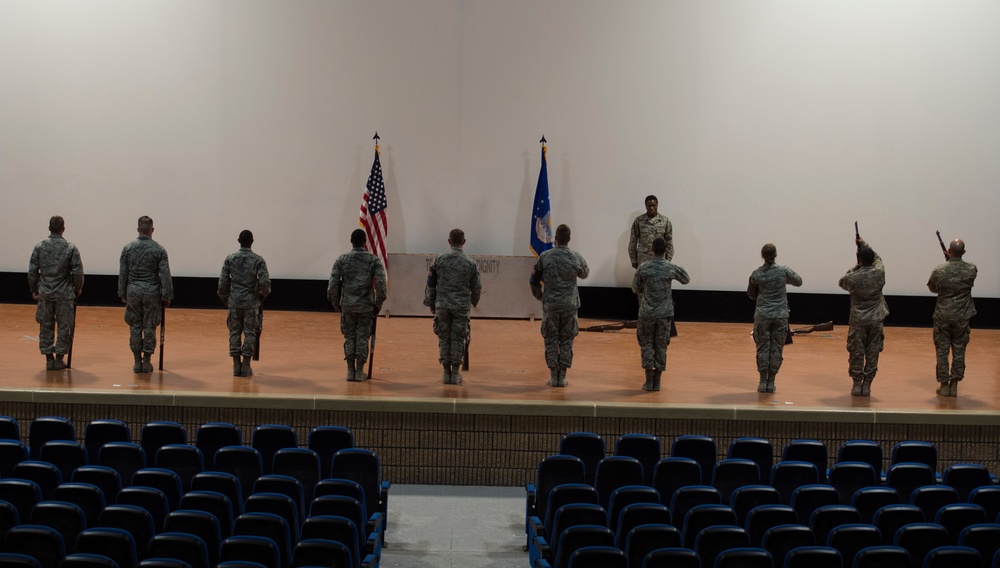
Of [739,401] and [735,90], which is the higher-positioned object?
[735,90]

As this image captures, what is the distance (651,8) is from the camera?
15.3m

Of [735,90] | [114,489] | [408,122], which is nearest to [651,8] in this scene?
[735,90]

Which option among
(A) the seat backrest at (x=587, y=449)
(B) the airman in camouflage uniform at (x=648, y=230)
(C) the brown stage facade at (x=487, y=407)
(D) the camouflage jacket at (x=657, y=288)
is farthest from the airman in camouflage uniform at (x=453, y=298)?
(B) the airman in camouflage uniform at (x=648, y=230)

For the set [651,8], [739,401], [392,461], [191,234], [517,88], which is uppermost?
[651,8]

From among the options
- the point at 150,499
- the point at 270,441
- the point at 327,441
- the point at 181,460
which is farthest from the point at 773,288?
the point at 150,499

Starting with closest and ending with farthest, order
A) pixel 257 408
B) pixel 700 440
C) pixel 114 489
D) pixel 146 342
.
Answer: pixel 114 489 < pixel 700 440 < pixel 257 408 < pixel 146 342

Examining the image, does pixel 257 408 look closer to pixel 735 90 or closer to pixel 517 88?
pixel 517 88

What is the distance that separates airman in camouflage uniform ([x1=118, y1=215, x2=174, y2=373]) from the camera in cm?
1059

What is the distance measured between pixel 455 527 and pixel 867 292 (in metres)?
4.59

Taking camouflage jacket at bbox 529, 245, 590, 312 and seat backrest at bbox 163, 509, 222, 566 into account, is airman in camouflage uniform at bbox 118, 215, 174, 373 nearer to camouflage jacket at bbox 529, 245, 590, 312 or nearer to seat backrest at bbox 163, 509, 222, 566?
camouflage jacket at bbox 529, 245, 590, 312

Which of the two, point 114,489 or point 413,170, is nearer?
point 114,489

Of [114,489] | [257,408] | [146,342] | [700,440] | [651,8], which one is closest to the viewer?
[114,489]

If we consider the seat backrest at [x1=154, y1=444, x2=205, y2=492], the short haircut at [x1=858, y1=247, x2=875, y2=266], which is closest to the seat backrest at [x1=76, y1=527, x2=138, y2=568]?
the seat backrest at [x1=154, y1=444, x2=205, y2=492]

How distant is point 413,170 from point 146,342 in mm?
5726
